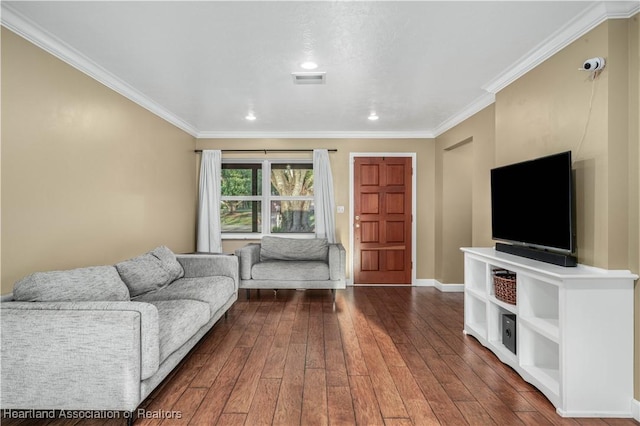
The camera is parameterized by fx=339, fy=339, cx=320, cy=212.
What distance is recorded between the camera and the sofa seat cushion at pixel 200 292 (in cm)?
284

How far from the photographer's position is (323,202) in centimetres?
527

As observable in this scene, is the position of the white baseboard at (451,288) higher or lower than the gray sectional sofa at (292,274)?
lower

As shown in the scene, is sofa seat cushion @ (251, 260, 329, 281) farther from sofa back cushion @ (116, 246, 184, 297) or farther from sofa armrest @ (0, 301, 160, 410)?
sofa armrest @ (0, 301, 160, 410)

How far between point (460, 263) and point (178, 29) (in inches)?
184

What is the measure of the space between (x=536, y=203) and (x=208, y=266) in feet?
10.2

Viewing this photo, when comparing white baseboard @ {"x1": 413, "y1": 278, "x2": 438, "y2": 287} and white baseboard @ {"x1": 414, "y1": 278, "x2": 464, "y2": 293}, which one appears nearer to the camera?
white baseboard @ {"x1": 414, "y1": 278, "x2": 464, "y2": 293}

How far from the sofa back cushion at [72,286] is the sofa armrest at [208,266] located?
105 centimetres

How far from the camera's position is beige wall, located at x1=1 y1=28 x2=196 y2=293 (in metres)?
2.20

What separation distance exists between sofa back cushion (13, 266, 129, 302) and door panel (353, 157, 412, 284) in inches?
140

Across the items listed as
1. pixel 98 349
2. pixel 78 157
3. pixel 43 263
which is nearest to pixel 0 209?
pixel 43 263

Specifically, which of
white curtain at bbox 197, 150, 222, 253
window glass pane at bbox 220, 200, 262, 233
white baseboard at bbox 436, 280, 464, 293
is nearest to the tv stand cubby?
white baseboard at bbox 436, 280, 464, 293

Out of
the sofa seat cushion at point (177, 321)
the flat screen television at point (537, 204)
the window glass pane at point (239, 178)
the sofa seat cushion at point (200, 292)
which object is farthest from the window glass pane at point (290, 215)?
the flat screen television at point (537, 204)

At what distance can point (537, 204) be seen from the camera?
2.48 m

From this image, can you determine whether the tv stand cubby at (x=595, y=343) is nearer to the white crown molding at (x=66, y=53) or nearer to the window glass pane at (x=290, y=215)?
the white crown molding at (x=66, y=53)
